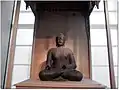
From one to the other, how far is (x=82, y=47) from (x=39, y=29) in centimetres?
34

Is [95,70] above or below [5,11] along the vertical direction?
below

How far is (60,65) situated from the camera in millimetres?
1585

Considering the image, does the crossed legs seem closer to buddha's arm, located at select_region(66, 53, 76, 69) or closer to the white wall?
buddha's arm, located at select_region(66, 53, 76, 69)

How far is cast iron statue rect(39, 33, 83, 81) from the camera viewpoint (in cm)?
148

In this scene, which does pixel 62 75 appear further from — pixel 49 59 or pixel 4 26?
pixel 4 26

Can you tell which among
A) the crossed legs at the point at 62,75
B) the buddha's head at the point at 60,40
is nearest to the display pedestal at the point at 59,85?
the crossed legs at the point at 62,75

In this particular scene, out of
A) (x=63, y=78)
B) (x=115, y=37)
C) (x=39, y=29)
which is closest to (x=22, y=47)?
(x=39, y=29)

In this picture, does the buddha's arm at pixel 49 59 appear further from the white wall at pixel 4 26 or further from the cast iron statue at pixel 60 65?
the white wall at pixel 4 26

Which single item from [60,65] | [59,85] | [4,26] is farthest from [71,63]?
[4,26]

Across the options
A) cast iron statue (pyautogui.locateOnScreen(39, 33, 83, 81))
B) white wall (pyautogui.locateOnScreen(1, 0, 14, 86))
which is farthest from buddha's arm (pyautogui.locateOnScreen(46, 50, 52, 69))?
white wall (pyautogui.locateOnScreen(1, 0, 14, 86))

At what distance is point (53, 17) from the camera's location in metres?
1.82

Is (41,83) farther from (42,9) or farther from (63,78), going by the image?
(42,9)

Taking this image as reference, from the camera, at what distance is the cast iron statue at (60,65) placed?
1479mm

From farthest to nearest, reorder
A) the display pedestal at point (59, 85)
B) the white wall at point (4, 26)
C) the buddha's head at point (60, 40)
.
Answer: the white wall at point (4, 26) → the buddha's head at point (60, 40) → the display pedestal at point (59, 85)
